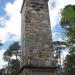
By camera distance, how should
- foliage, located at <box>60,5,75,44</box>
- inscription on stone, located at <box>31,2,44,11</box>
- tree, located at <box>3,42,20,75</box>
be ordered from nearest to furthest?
inscription on stone, located at <box>31,2,44,11</box> → foliage, located at <box>60,5,75,44</box> → tree, located at <box>3,42,20,75</box>

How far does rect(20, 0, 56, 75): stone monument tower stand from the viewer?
9.76 metres

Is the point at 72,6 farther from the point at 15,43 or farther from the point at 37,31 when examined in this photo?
the point at 15,43

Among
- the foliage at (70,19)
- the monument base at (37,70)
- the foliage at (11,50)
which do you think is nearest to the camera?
the monument base at (37,70)

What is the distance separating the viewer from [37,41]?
1028cm

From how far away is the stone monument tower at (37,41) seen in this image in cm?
976

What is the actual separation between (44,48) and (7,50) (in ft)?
64.1

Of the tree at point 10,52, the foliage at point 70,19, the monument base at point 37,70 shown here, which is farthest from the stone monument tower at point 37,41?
the tree at point 10,52

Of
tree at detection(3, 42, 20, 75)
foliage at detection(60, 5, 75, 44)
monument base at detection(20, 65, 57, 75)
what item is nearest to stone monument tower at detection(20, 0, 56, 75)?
monument base at detection(20, 65, 57, 75)

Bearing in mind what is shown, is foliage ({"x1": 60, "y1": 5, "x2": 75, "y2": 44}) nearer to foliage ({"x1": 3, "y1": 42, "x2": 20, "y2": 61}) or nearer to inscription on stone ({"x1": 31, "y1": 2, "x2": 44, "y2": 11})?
inscription on stone ({"x1": 31, "y1": 2, "x2": 44, "y2": 11})

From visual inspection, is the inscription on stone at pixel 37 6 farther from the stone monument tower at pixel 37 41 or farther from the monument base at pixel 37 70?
the monument base at pixel 37 70

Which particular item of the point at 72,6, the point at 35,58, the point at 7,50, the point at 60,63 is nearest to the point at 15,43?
the point at 7,50

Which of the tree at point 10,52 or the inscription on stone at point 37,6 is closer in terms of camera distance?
the inscription on stone at point 37,6

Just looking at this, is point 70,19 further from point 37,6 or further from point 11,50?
point 11,50

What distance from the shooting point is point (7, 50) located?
95.7 ft
